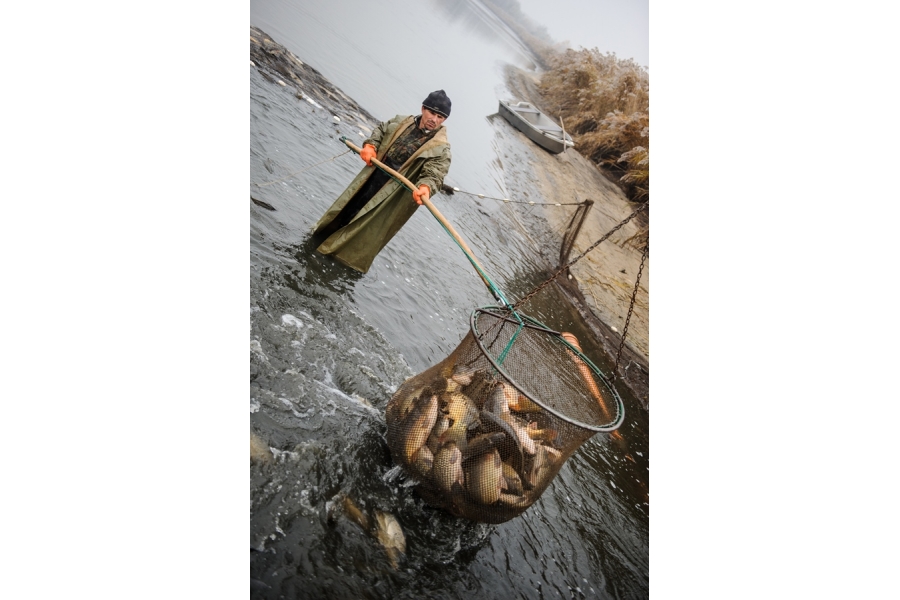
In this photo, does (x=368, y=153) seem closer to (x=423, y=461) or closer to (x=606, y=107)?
(x=423, y=461)

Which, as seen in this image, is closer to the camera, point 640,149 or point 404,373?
point 404,373

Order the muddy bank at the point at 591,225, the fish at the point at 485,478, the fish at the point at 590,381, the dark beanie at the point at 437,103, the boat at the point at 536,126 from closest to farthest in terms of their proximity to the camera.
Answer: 1. the fish at the point at 485,478
2. the fish at the point at 590,381
3. the dark beanie at the point at 437,103
4. the muddy bank at the point at 591,225
5. the boat at the point at 536,126

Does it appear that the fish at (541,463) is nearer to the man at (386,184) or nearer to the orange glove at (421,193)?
the orange glove at (421,193)

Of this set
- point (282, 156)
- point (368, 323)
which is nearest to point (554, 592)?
point (368, 323)

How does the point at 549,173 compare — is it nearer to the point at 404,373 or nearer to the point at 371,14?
the point at 371,14

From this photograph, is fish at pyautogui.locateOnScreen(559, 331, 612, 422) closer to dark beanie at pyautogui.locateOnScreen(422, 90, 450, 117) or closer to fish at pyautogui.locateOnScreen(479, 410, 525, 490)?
fish at pyautogui.locateOnScreen(479, 410, 525, 490)

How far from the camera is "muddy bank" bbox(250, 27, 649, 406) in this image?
323cm

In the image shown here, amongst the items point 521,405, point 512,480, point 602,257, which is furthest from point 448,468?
point 602,257

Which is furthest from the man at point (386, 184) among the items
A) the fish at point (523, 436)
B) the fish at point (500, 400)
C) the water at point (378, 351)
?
the fish at point (523, 436)

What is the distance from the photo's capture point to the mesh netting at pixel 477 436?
1699 millimetres

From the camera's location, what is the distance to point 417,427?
1.76 m

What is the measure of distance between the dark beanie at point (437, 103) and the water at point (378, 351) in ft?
1.87

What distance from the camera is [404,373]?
254cm
